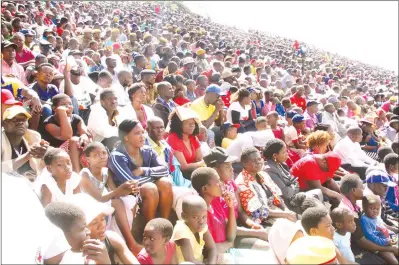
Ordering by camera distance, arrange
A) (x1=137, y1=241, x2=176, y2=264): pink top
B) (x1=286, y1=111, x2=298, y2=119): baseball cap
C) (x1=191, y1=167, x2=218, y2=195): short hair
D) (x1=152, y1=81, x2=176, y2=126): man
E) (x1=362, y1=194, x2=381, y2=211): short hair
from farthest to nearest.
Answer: (x1=286, y1=111, x2=298, y2=119): baseball cap → (x1=152, y1=81, x2=176, y2=126): man → (x1=362, y1=194, x2=381, y2=211): short hair → (x1=191, y1=167, x2=218, y2=195): short hair → (x1=137, y1=241, x2=176, y2=264): pink top

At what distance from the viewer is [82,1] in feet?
70.8

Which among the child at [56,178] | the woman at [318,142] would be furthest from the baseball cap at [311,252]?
the woman at [318,142]

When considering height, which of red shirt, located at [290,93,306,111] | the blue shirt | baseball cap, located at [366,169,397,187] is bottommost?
red shirt, located at [290,93,306,111]

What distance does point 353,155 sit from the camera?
688 cm

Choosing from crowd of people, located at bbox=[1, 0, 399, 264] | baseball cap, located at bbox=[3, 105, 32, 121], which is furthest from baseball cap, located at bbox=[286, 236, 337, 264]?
baseball cap, located at bbox=[3, 105, 32, 121]

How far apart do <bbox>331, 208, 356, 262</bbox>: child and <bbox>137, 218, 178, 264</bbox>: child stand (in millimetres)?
1868

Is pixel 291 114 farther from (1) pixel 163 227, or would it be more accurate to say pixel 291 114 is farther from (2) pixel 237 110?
(1) pixel 163 227

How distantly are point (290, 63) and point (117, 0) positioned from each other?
12872 millimetres

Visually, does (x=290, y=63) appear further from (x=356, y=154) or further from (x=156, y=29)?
(x=356, y=154)

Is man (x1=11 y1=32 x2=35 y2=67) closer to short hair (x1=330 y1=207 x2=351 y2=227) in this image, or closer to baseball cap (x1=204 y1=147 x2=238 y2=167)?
baseball cap (x1=204 y1=147 x2=238 y2=167)

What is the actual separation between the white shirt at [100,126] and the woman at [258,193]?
1.46 m

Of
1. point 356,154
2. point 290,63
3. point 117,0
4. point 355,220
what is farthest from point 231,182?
point 117,0

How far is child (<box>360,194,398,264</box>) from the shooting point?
443 cm

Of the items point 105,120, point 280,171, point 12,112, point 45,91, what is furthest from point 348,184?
point 45,91
